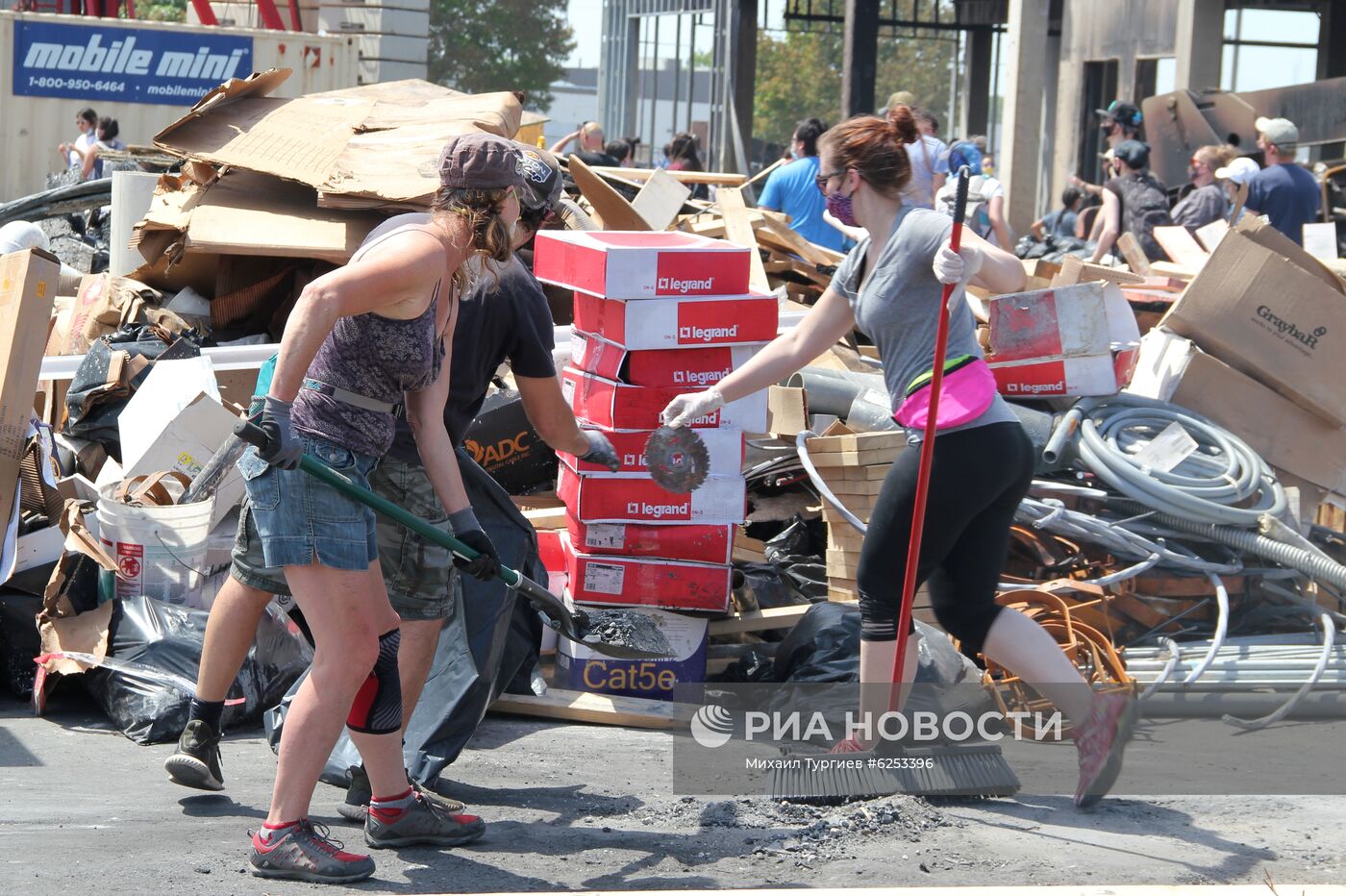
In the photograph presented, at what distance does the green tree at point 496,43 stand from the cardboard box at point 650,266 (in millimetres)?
40916

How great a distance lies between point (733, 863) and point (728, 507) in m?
1.63

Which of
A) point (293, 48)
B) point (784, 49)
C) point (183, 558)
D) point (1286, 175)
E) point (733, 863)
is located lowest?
point (733, 863)

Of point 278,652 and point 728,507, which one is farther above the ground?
point 728,507

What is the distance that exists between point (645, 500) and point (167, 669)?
1.59 meters

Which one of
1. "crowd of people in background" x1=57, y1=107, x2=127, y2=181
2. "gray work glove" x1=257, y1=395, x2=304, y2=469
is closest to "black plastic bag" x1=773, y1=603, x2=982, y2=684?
"gray work glove" x1=257, y1=395, x2=304, y2=469

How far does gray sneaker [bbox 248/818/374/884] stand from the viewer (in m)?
3.11

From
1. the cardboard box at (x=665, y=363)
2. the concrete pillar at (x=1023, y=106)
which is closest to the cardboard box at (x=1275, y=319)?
the cardboard box at (x=665, y=363)

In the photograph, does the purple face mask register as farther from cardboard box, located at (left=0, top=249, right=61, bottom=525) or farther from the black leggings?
cardboard box, located at (left=0, top=249, right=61, bottom=525)

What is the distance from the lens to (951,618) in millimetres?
3762

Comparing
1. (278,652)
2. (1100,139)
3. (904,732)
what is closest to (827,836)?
(904,732)

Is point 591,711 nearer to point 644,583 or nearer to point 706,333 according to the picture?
point 644,583

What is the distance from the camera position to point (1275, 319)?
5914mm

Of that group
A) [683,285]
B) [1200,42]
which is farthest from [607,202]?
[1200,42]

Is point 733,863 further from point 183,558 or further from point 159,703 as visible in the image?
point 183,558
